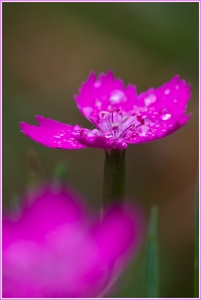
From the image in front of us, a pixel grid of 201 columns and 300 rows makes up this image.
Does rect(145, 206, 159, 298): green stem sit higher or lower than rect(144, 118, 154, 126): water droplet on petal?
lower

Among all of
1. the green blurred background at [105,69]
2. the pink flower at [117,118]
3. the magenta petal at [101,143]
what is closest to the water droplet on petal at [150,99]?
the pink flower at [117,118]

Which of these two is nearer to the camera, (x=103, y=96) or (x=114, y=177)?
(x=114, y=177)

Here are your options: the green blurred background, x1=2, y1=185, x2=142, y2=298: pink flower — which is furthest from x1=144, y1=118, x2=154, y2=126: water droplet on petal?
the green blurred background

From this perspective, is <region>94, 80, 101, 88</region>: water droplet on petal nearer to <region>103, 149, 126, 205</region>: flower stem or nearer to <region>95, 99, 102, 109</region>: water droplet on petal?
<region>95, 99, 102, 109</region>: water droplet on petal

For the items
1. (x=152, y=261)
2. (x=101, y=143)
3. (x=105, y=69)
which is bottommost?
(x=152, y=261)

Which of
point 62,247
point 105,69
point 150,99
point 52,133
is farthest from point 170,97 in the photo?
point 105,69

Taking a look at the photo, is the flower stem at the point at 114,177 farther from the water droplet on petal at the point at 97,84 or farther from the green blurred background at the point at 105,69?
the green blurred background at the point at 105,69

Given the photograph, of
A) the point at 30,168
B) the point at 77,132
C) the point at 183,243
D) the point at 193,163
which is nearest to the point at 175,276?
the point at 183,243

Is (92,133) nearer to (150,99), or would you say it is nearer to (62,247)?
(150,99)

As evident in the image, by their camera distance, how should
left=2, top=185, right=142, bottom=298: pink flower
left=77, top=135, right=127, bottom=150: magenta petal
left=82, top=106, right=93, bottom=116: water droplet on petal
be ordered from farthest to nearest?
left=82, top=106, right=93, bottom=116: water droplet on petal → left=77, top=135, right=127, bottom=150: magenta petal → left=2, top=185, right=142, bottom=298: pink flower
